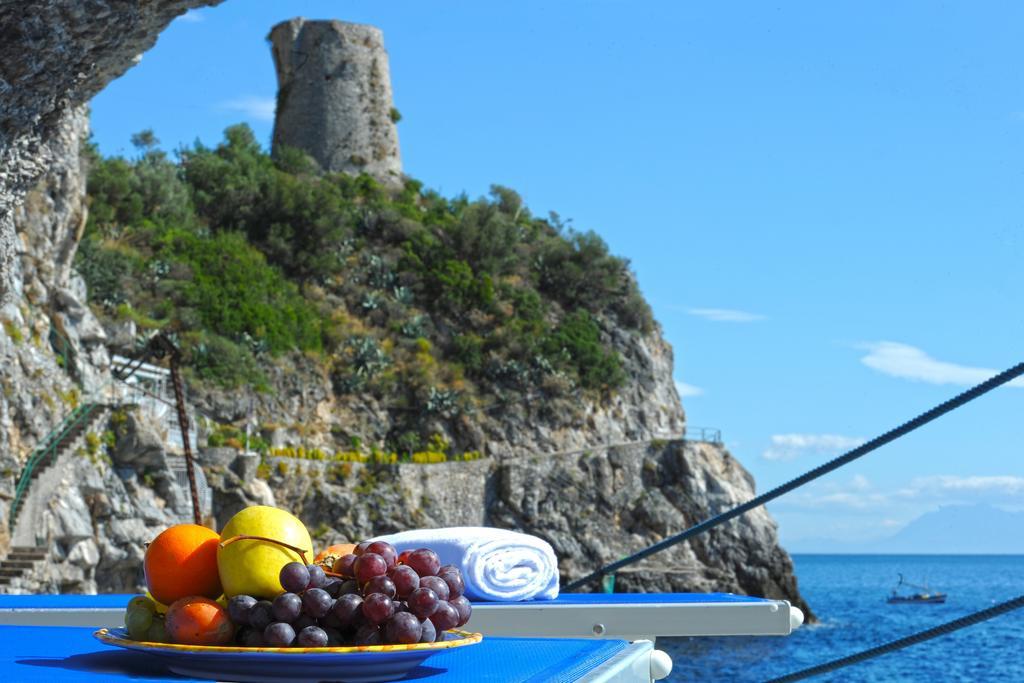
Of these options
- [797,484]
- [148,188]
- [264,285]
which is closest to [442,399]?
[264,285]

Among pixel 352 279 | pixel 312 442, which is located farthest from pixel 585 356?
pixel 312 442

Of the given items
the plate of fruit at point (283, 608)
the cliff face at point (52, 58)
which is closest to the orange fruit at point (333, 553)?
the plate of fruit at point (283, 608)

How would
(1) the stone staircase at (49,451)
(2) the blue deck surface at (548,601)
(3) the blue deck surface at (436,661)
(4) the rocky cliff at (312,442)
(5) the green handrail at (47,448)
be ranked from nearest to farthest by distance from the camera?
(3) the blue deck surface at (436,661), (2) the blue deck surface at (548,601), (4) the rocky cliff at (312,442), (5) the green handrail at (47,448), (1) the stone staircase at (49,451)

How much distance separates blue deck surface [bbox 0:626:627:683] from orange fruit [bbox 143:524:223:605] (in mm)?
130

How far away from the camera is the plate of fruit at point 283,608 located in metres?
2.00

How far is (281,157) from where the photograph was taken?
4700 cm

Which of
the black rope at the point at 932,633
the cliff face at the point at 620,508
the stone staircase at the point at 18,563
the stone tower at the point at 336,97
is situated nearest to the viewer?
the black rope at the point at 932,633

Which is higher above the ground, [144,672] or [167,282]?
[167,282]

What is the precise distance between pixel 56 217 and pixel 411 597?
65.7 feet

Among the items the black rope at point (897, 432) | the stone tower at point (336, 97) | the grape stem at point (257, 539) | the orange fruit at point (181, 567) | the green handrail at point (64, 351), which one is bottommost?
the orange fruit at point (181, 567)

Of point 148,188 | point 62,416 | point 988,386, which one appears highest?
point 148,188

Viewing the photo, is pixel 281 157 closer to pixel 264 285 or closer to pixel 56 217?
pixel 264 285

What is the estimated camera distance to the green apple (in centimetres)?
214

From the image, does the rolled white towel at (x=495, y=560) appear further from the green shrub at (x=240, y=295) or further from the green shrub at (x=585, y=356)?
the green shrub at (x=585, y=356)
